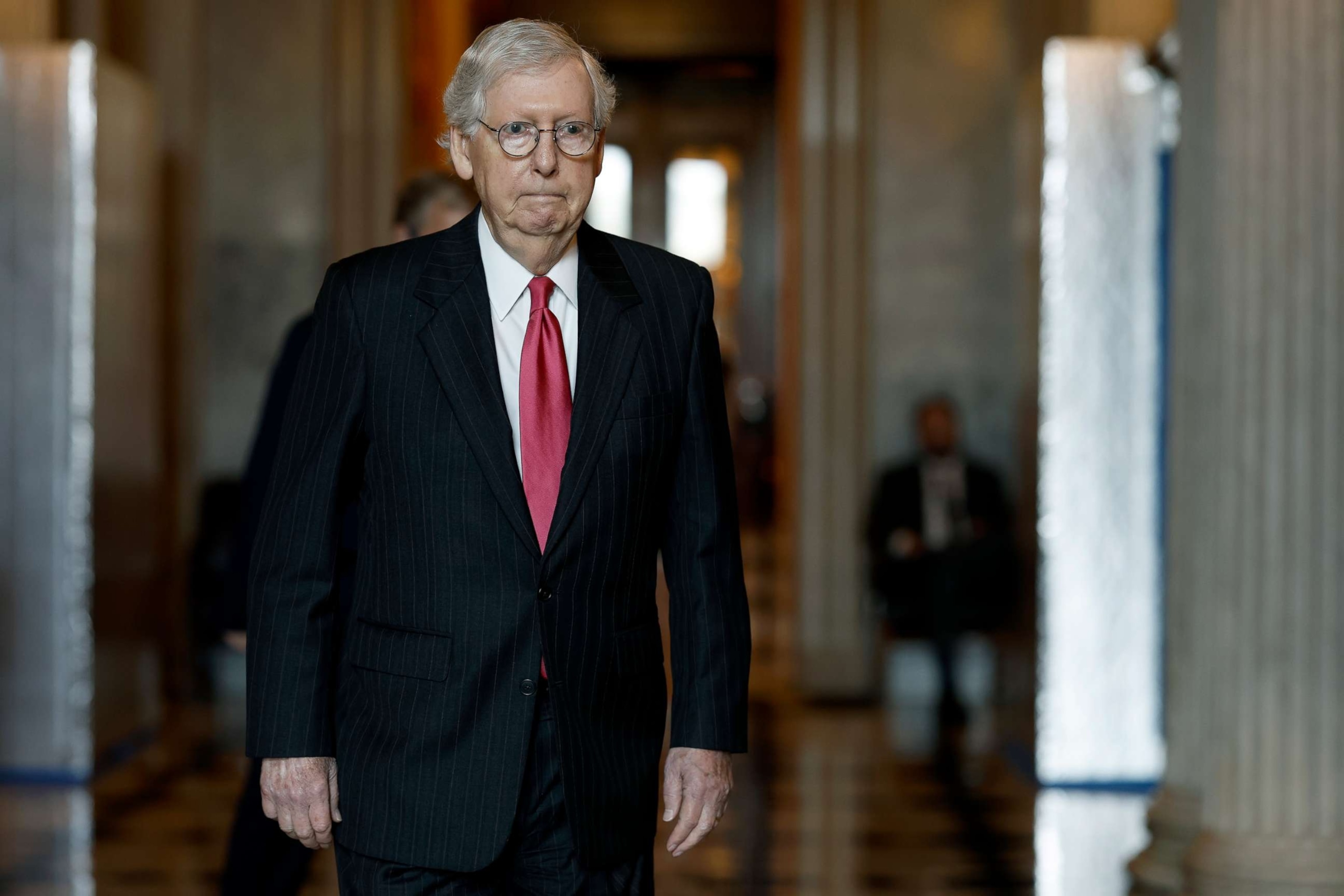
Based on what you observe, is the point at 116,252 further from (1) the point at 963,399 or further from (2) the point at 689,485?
(2) the point at 689,485

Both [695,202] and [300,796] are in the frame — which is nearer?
[300,796]

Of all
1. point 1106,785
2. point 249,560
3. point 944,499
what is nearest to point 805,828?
point 1106,785

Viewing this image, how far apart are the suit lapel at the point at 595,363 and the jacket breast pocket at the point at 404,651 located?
0.21 meters

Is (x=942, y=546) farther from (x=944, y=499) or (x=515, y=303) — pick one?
(x=515, y=303)

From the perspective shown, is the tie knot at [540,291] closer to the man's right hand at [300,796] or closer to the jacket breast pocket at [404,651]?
the jacket breast pocket at [404,651]

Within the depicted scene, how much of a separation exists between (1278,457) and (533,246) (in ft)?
9.49

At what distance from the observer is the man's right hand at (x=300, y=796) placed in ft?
7.55

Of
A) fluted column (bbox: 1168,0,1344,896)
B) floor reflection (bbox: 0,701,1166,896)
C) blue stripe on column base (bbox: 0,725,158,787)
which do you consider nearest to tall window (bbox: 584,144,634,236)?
floor reflection (bbox: 0,701,1166,896)

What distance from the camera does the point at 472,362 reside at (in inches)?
91.4

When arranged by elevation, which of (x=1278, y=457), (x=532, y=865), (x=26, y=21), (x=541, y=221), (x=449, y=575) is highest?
(x=26, y=21)

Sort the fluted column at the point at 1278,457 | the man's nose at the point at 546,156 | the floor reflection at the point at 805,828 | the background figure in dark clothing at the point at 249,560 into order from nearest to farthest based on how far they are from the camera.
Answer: the man's nose at the point at 546,156 < the background figure in dark clothing at the point at 249,560 < the fluted column at the point at 1278,457 < the floor reflection at the point at 805,828

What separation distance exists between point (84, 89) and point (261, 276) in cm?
206

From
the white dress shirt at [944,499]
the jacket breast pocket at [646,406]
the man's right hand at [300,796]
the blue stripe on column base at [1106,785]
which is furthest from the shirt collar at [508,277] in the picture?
the white dress shirt at [944,499]

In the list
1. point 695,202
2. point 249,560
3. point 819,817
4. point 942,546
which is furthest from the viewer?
point 695,202
